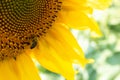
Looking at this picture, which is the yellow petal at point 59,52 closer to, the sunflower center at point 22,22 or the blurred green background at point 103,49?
the sunflower center at point 22,22

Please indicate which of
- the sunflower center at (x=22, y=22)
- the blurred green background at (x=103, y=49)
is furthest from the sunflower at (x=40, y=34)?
the blurred green background at (x=103, y=49)

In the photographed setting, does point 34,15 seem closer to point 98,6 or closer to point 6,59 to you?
point 6,59

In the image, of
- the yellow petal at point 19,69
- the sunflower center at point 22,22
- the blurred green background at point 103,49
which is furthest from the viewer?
the blurred green background at point 103,49

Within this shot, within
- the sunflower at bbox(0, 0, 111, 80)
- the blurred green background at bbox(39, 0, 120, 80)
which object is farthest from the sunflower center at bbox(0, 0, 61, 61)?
the blurred green background at bbox(39, 0, 120, 80)

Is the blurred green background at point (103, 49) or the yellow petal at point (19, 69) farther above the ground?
the yellow petal at point (19, 69)

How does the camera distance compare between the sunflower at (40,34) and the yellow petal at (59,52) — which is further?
the yellow petal at (59,52)

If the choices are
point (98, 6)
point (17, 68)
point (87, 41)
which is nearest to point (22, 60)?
point (17, 68)

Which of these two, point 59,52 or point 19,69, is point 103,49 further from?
point 19,69

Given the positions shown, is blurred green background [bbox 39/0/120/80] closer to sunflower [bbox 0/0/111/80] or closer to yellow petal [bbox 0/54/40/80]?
sunflower [bbox 0/0/111/80]
